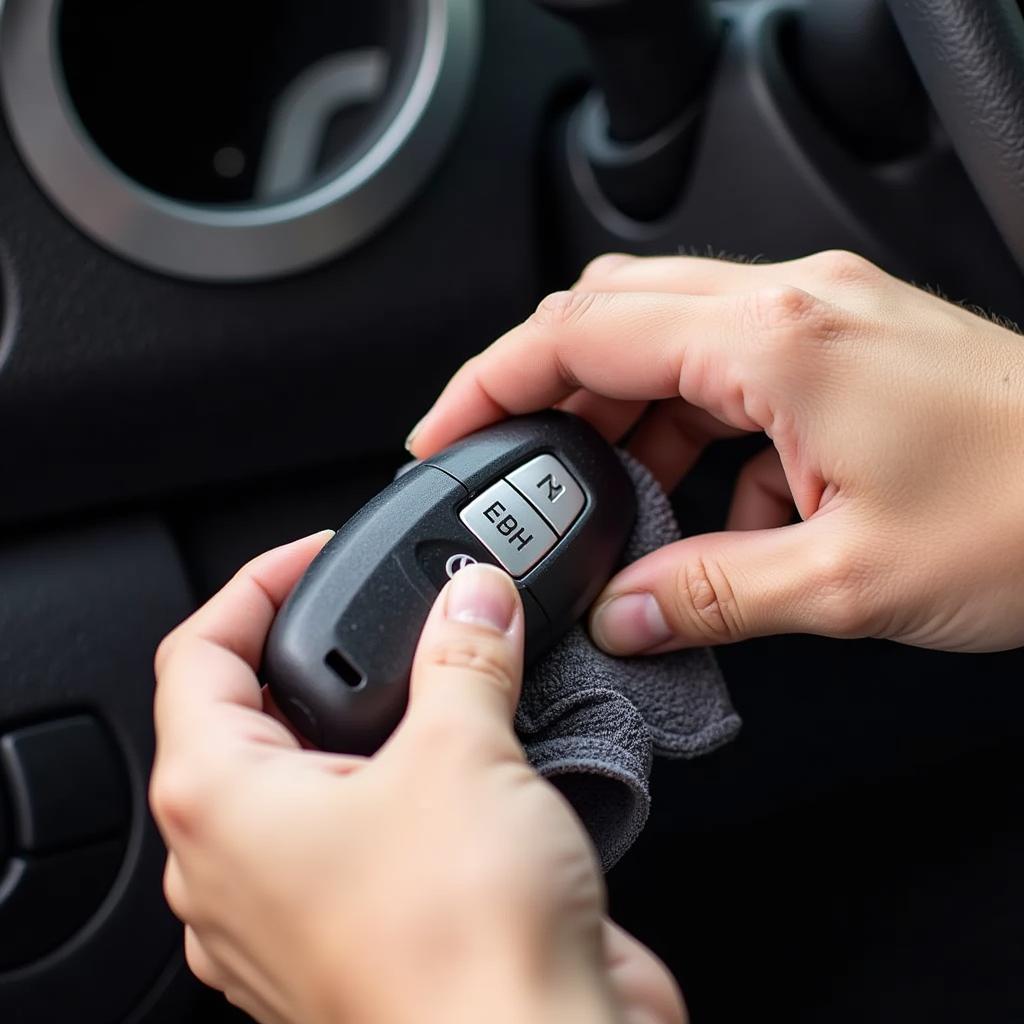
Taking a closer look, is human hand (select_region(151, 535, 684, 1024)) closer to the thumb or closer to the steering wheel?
the thumb

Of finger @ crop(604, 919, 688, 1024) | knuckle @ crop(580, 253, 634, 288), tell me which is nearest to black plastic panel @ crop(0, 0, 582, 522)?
knuckle @ crop(580, 253, 634, 288)

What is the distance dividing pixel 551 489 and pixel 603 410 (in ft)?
0.38

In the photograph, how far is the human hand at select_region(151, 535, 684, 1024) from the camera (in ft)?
1.30

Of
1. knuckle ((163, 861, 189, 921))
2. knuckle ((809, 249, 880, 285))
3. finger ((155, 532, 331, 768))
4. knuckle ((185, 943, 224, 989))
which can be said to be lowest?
knuckle ((185, 943, 224, 989))

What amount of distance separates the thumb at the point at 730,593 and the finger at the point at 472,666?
110 mm

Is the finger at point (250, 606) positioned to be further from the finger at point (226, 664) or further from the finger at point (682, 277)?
the finger at point (682, 277)

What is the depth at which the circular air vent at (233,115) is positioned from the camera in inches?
27.6

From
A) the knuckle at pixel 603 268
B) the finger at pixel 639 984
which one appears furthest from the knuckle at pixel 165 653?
Answer: the knuckle at pixel 603 268

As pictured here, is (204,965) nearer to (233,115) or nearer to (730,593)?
(730,593)

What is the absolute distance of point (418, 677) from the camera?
470 mm

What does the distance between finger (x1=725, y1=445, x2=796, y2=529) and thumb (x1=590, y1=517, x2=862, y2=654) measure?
15 cm

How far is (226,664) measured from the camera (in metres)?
0.50

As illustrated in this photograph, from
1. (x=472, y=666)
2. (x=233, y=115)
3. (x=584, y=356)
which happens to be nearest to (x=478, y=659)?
(x=472, y=666)

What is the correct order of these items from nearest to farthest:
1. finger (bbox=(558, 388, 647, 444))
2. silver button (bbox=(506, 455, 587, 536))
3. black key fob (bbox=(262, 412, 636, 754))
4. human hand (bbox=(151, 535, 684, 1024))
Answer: human hand (bbox=(151, 535, 684, 1024))
black key fob (bbox=(262, 412, 636, 754))
silver button (bbox=(506, 455, 587, 536))
finger (bbox=(558, 388, 647, 444))
